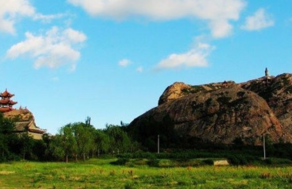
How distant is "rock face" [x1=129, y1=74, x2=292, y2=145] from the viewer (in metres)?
70.9

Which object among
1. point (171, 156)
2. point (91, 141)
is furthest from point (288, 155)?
point (91, 141)

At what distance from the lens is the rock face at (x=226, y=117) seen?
70875mm

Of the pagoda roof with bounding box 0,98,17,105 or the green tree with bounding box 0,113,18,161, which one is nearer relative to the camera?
the green tree with bounding box 0,113,18,161

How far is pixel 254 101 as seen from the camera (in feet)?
250

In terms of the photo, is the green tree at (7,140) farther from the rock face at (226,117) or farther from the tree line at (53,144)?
the rock face at (226,117)

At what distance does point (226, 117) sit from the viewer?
243 ft

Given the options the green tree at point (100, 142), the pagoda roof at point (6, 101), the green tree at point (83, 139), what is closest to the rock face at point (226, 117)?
the green tree at point (100, 142)

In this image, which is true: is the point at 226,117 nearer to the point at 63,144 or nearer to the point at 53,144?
the point at 63,144

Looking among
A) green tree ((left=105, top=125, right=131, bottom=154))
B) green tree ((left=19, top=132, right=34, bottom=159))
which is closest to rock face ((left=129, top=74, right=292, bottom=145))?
green tree ((left=105, top=125, right=131, bottom=154))

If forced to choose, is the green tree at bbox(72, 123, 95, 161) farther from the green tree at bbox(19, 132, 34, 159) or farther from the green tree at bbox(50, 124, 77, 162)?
the green tree at bbox(19, 132, 34, 159)

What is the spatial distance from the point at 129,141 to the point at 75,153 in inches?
527

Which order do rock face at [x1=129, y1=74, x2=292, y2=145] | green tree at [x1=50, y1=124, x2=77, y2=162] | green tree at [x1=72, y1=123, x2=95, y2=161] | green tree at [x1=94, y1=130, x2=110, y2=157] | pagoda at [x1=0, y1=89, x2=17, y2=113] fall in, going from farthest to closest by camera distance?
pagoda at [x1=0, y1=89, x2=17, y2=113]
rock face at [x1=129, y1=74, x2=292, y2=145]
green tree at [x1=94, y1=130, x2=110, y2=157]
green tree at [x1=72, y1=123, x2=95, y2=161]
green tree at [x1=50, y1=124, x2=77, y2=162]

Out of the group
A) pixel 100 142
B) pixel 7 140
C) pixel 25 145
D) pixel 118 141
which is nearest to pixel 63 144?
pixel 25 145

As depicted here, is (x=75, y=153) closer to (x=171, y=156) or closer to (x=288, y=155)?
(x=171, y=156)
